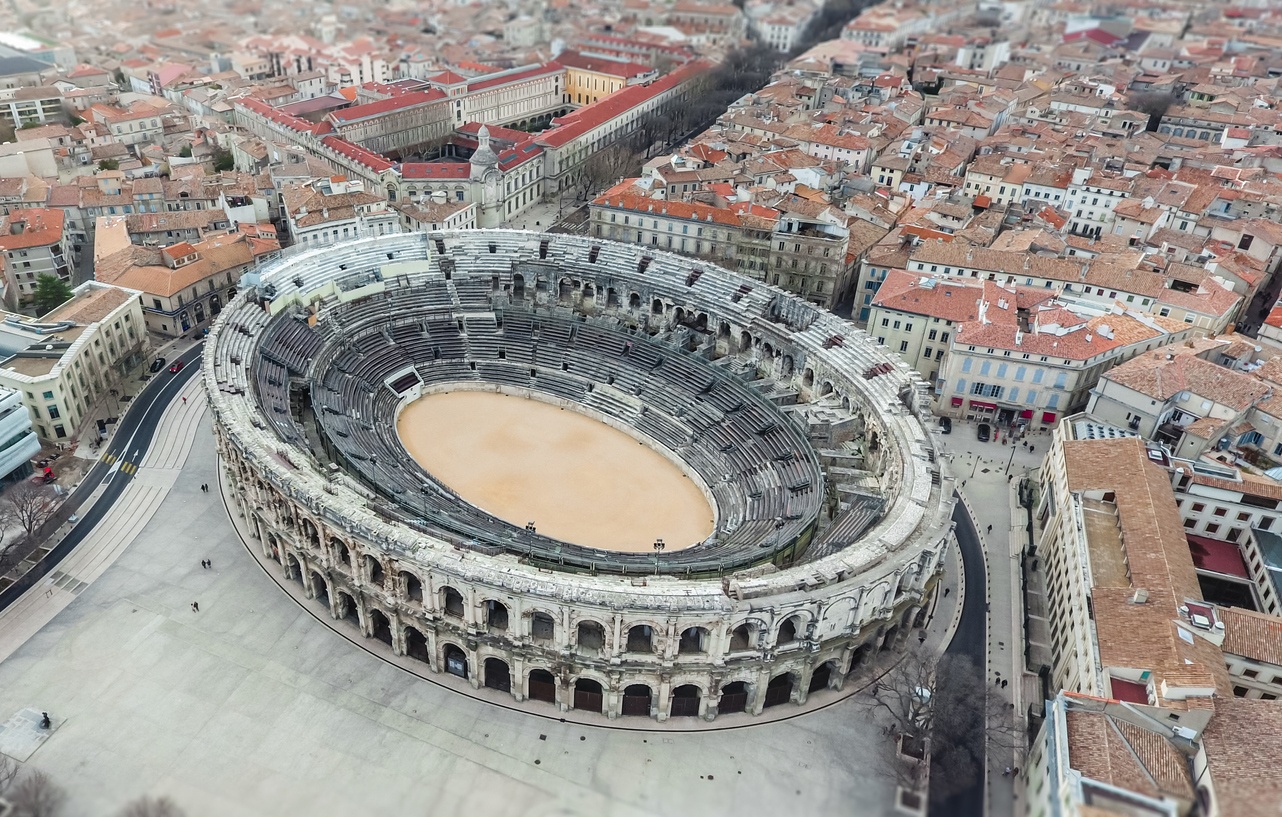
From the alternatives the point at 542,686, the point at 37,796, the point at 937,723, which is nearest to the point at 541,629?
the point at 542,686

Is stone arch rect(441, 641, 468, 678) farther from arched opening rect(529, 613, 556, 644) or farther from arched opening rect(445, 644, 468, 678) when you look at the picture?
arched opening rect(529, 613, 556, 644)

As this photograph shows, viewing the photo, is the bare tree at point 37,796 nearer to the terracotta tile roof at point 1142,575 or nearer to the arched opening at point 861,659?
the arched opening at point 861,659

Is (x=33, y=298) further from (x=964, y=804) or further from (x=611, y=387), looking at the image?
(x=964, y=804)

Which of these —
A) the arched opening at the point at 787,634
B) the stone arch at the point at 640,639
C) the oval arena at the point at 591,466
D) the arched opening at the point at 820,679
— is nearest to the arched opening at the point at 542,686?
the oval arena at the point at 591,466

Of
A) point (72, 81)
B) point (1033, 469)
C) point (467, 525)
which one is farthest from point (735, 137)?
point (72, 81)

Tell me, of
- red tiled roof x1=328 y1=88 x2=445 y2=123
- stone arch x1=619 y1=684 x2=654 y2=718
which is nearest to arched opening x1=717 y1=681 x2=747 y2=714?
stone arch x1=619 y1=684 x2=654 y2=718

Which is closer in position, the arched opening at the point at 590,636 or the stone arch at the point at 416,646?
the arched opening at the point at 590,636
